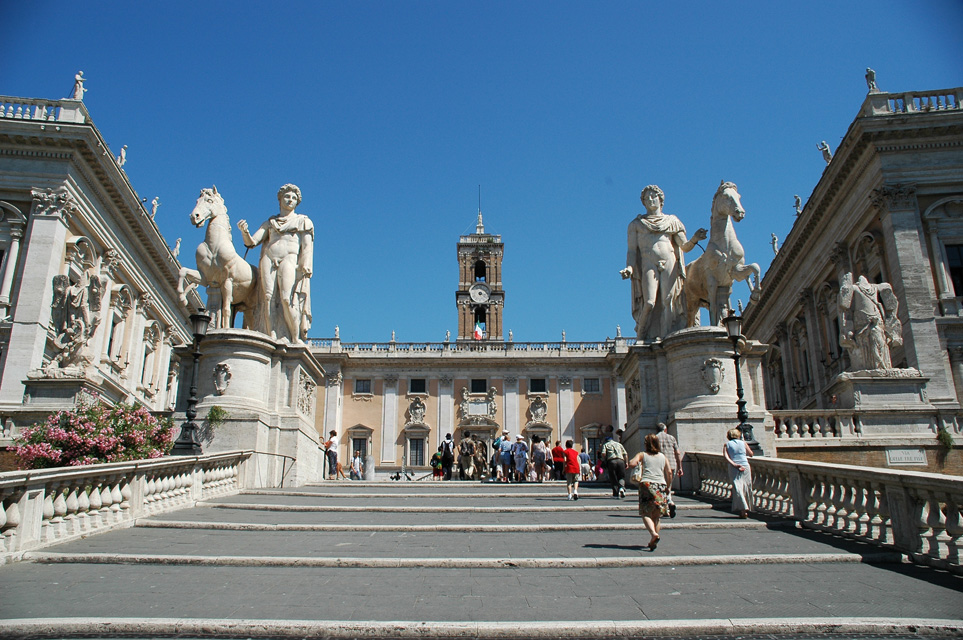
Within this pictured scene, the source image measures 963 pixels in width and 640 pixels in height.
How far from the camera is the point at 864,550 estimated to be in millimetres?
7000

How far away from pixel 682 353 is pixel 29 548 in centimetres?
1230

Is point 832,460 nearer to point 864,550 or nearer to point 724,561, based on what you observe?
point 864,550

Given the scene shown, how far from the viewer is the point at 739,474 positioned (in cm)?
976

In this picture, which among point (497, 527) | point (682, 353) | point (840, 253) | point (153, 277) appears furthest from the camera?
point (153, 277)

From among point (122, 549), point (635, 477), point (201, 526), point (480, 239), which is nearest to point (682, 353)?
point (635, 477)

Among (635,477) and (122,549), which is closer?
(122,549)

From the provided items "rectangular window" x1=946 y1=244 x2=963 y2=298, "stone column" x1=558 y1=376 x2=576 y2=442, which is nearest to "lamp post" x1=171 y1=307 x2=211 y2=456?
"rectangular window" x1=946 y1=244 x2=963 y2=298

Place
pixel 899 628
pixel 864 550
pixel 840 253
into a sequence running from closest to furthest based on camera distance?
pixel 899 628 < pixel 864 550 < pixel 840 253

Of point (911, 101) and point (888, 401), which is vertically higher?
point (911, 101)

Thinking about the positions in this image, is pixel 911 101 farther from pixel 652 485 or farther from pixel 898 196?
pixel 652 485

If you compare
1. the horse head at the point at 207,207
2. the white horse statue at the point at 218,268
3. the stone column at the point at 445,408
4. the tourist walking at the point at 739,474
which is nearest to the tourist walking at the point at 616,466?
the tourist walking at the point at 739,474

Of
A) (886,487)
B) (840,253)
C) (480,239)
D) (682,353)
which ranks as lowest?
(886,487)

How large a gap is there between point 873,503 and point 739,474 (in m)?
2.26

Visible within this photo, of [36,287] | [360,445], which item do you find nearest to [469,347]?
[360,445]
